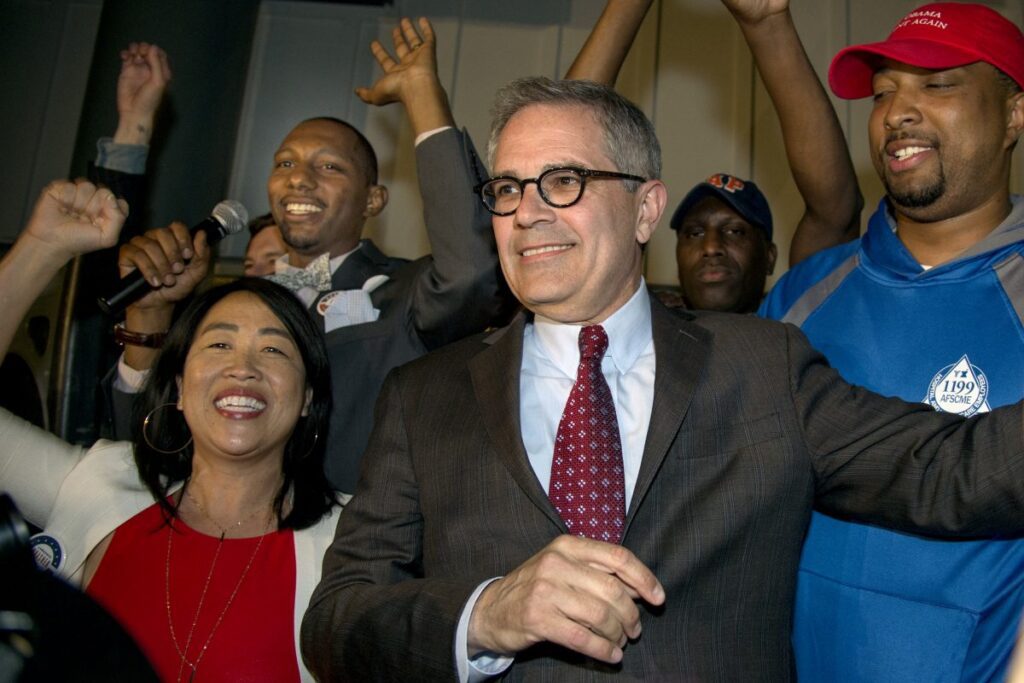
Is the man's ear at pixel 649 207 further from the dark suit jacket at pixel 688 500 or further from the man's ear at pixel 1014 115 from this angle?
the man's ear at pixel 1014 115

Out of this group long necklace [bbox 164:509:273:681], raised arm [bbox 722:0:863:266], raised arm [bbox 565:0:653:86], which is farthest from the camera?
raised arm [bbox 565:0:653:86]

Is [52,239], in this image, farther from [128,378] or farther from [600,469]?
[600,469]

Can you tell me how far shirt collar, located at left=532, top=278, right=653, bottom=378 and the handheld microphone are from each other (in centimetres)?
102

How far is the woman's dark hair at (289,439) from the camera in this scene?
2.09 meters

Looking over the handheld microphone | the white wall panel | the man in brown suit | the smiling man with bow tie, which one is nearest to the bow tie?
the smiling man with bow tie

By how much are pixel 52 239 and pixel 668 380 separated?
1.38m

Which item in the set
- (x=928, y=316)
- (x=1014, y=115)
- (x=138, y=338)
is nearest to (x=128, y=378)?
(x=138, y=338)

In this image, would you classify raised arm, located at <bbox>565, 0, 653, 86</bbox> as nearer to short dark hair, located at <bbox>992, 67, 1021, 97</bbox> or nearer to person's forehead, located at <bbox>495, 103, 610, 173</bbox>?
person's forehead, located at <bbox>495, 103, 610, 173</bbox>

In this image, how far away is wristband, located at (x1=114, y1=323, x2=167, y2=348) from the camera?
2.45 metres

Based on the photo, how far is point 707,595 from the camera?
53.4 inches

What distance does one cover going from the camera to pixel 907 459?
1395 mm

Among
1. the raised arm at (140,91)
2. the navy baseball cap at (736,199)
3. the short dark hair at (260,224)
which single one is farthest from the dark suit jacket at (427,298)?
the short dark hair at (260,224)

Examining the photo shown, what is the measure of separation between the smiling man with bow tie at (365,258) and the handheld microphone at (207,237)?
1.7 inches

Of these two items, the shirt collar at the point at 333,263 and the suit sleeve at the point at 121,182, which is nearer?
the shirt collar at the point at 333,263
